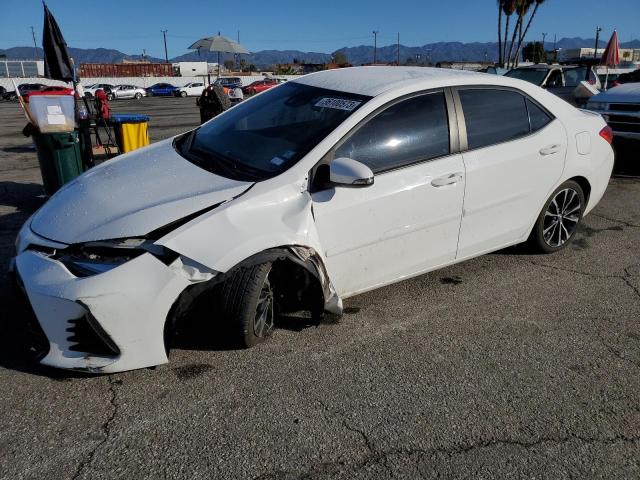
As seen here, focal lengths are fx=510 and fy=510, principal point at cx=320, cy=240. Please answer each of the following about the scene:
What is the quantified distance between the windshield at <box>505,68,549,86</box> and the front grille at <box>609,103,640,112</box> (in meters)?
4.69

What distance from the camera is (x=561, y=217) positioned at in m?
4.42

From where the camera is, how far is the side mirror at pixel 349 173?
9.32 feet

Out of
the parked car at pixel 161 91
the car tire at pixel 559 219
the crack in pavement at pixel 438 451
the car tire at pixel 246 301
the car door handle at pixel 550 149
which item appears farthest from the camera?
the parked car at pixel 161 91

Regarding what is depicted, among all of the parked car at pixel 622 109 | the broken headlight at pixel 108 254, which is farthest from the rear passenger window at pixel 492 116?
the parked car at pixel 622 109

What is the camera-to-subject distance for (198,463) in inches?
86.8

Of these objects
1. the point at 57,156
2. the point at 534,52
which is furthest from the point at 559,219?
the point at 534,52

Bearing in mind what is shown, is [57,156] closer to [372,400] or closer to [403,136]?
[403,136]

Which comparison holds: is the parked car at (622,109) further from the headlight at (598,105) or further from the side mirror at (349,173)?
the side mirror at (349,173)

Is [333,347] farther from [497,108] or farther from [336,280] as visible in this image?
[497,108]

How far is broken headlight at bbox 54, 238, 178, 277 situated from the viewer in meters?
2.53

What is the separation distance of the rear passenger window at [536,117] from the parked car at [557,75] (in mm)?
9150

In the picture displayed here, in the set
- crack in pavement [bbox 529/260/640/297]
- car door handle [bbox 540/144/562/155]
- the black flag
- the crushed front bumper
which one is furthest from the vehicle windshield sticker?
the black flag

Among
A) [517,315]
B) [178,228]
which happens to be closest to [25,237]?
[178,228]

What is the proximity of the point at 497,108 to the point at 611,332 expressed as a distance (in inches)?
68.8
